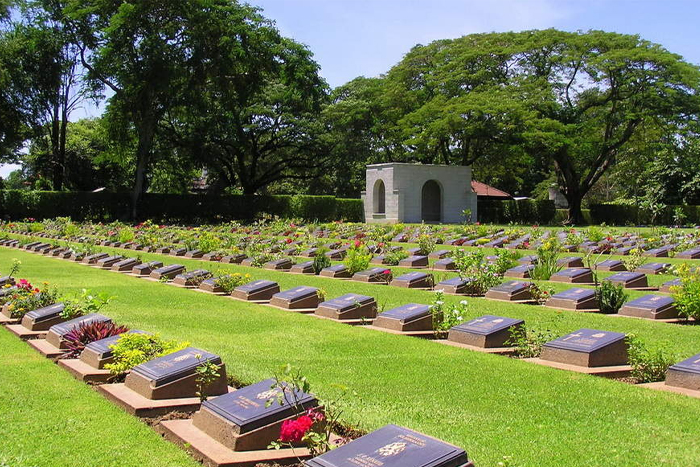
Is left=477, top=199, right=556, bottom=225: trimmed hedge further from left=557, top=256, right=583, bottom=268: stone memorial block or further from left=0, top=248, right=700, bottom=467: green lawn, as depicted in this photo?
left=0, top=248, right=700, bottom=467: green lawn

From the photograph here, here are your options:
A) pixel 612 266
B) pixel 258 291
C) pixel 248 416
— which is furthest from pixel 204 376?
pixel 612 266

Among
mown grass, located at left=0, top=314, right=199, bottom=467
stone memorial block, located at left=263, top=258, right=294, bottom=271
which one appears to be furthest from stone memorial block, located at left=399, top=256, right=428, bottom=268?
mown grass, located at left=0, top=314, right=199, bottom=467

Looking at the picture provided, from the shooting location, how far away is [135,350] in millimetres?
6441

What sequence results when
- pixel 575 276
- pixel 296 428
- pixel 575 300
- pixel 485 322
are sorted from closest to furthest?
pixel 296 428
pixel 485 322
pixel 575 300
pixel 575 276

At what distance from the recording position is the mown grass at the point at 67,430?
4.41 metres

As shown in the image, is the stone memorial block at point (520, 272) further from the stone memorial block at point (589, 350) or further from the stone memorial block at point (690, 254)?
the stone memorial block at point (589, 350)

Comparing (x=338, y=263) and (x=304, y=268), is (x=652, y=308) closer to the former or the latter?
(x=304, y=268)

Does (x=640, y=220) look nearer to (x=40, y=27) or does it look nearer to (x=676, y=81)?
(x=676, y=81)

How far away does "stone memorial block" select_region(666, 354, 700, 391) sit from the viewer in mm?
5730

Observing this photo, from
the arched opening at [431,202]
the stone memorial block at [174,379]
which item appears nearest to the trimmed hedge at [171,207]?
the arched opening at [431,202]

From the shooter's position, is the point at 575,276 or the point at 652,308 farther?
the point at 575,276

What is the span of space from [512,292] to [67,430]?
7.56m

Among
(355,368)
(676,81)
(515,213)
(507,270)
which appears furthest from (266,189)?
(355,368)

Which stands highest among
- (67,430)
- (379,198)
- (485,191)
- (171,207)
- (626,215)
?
(485,191)
